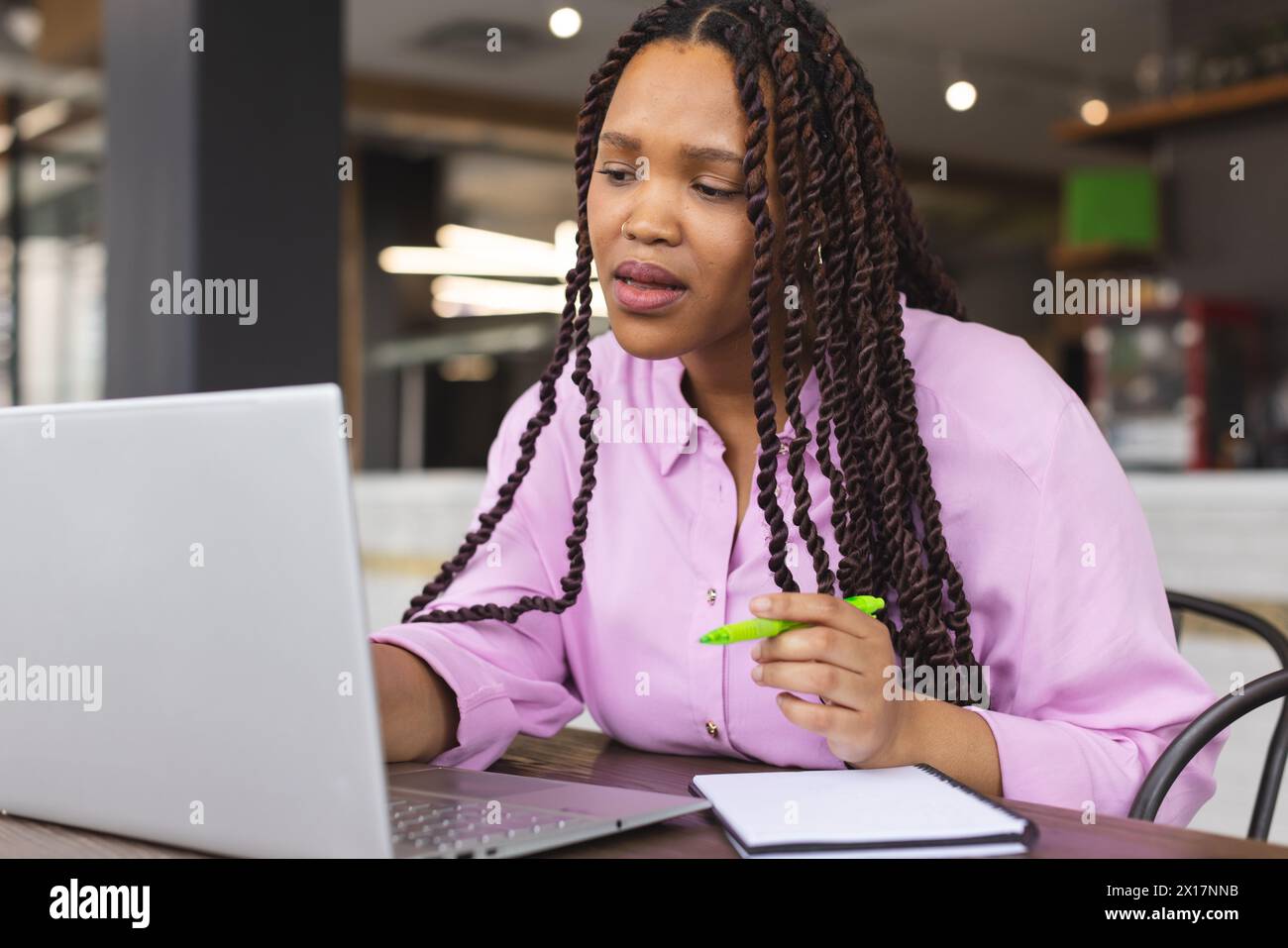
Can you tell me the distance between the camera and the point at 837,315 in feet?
3.84

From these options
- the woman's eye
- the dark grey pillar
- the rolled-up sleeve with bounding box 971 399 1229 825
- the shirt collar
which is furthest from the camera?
the dark grey pillar

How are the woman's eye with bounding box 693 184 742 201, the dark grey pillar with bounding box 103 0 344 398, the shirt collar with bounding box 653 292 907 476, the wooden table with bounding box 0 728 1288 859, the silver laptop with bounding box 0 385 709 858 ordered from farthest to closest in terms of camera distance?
the dark grey pillar with bounding box 103 0 344 398 → the shirt collar with bounding box 653 292 907 476 → the woman's eye with bounding box 693 184 742 201 → the wooden table with bounding box 0 728 1288 859 → the silver laptop with bounding box 0 385 709 858

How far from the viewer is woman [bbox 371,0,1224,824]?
3.48ft

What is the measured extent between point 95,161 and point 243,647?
7400mm

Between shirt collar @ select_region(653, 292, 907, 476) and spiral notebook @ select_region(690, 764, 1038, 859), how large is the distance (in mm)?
363

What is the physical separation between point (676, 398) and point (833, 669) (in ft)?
1.54
